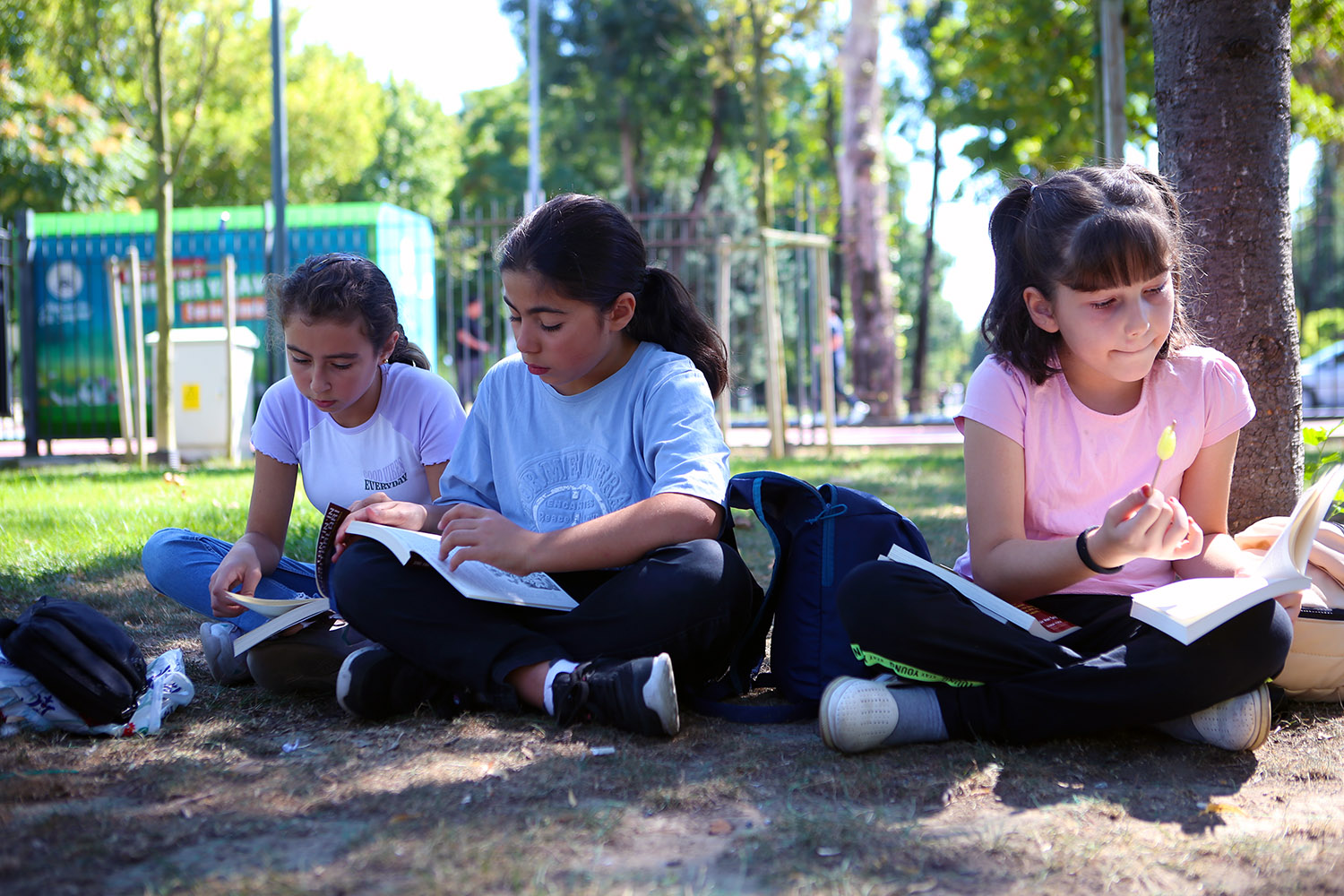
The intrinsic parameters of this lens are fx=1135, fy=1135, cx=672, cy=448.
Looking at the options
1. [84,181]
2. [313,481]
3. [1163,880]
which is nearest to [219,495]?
[313,481]

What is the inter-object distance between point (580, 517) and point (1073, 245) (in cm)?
115

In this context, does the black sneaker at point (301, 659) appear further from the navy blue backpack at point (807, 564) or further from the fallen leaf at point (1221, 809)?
the fallen leaf at point (1221, 809)

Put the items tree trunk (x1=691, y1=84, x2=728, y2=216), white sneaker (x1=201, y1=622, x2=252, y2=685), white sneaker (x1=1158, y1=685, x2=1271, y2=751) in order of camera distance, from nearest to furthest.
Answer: white sneaker (x1=1158, y1=685, x2=1271, y2=751), white sneaker (x1=201, y1=622, x2=252, y2=685), tree trunk (x1=691, y1=84, x2=728, y2=216)

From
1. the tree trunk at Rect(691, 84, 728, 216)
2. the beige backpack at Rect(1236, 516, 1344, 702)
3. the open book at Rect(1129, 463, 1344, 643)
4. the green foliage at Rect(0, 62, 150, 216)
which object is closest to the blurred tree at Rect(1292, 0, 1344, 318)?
the beige backpack at Rect(1236, 516, 1344, 702)

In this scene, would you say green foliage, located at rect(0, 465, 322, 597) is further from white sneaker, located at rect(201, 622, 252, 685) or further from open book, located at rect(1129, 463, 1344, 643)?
open book, located at rect(1129, 463, 1344, 643)

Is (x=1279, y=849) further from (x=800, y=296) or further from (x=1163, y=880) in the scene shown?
(x=800, y=296)

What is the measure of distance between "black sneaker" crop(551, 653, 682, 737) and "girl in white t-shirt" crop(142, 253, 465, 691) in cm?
65

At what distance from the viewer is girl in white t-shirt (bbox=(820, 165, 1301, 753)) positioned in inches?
79.6

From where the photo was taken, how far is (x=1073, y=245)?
2.20 meters

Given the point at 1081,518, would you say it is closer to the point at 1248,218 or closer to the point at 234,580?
the point at 1248,218

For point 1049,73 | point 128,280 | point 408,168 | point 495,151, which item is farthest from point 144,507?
point 495,151

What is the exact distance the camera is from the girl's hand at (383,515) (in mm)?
2398

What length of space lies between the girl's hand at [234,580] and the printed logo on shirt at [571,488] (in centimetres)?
62

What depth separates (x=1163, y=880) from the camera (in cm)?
153
